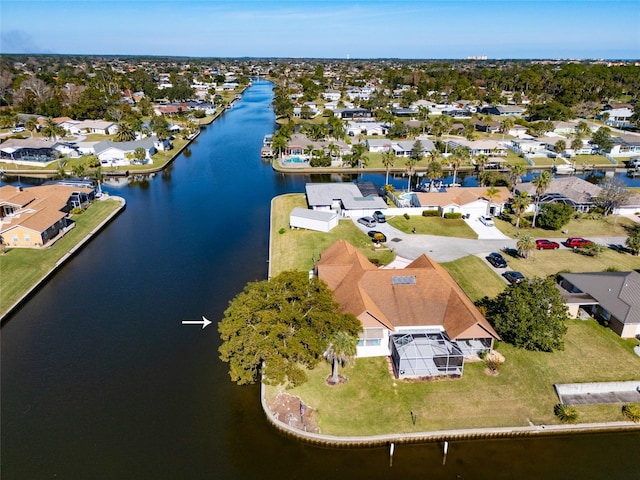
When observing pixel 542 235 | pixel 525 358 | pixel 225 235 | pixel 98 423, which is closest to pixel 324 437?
pixel 98 423

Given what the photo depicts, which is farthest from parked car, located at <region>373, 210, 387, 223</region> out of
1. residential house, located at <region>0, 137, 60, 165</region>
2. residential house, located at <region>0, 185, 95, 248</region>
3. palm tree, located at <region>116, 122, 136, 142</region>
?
residential house, located at <region>0, 137, 60, 165</region>

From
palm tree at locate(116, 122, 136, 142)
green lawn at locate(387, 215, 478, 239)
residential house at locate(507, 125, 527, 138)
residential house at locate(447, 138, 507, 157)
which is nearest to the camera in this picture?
green lawn at locate(387, 215, 478, 239)

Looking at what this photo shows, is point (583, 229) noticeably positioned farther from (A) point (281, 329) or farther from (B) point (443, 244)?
(A) point (281, 329)

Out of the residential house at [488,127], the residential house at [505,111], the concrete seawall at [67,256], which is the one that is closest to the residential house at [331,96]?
the residential house at [505,111]

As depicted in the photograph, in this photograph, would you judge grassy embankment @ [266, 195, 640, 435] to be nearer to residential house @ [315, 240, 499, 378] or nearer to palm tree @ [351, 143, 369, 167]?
residential house @ [315, 240, 499, 378]

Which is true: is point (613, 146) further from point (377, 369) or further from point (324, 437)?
point (324, 437)

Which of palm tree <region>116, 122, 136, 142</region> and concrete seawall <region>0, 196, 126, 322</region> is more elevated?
palm tree <region>116, 122, 136, 142</region>
